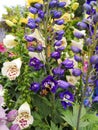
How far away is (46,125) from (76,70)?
1.36 feet

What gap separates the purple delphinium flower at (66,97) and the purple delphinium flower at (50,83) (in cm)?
5

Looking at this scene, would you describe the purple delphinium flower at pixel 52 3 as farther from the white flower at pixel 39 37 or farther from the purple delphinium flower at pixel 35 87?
the purple delphinium flower at pixel 35 87

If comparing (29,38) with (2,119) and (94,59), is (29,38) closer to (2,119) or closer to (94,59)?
(94,59)

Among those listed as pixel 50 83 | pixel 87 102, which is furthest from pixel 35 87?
pixel 87 102

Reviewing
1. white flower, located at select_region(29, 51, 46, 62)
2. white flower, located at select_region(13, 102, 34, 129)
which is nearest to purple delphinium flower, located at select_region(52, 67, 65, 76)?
white flower, located at select_region(29, 51, 46, 62)

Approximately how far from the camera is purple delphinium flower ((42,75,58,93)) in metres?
2.16

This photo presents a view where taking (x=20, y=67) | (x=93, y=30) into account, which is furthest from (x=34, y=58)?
(x=93, y=30)

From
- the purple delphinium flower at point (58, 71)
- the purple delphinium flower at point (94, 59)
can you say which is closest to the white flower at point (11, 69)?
the purple delphinium flower at point (58, 71)

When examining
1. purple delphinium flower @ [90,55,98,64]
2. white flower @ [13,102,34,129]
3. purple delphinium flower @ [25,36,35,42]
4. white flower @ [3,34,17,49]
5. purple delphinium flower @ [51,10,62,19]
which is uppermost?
purple delphinium flower @ [51,10,62,19]

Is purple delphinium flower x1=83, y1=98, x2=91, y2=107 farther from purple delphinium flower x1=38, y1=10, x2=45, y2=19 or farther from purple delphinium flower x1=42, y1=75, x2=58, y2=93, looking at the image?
purple delphinium flower x1=38, y1=10, x2=45, y2=19

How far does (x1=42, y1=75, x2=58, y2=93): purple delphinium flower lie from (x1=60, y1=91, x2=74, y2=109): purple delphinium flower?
5 centimetres

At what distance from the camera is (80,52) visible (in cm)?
209

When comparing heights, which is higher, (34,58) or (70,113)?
(34,58)

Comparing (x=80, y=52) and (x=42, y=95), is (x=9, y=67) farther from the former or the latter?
(x=80, y=52)
